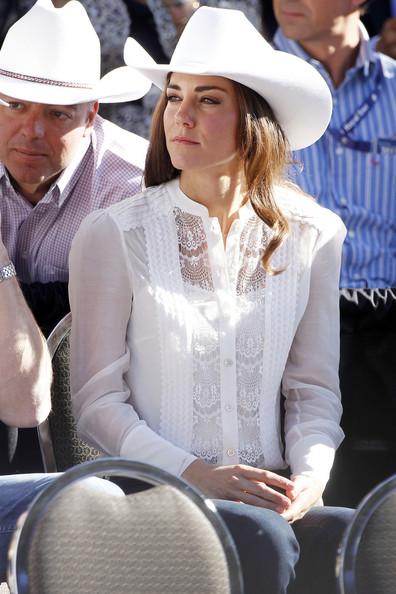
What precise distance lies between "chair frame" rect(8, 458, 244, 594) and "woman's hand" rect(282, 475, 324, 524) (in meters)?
0.60

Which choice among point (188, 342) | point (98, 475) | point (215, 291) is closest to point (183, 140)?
point (215, 291)

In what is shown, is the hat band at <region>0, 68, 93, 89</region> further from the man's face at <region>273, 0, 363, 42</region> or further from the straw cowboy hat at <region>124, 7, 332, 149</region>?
the man's face at <region>273, 0, 363, 42</region>

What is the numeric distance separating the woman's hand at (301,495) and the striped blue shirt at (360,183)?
116 centimetres

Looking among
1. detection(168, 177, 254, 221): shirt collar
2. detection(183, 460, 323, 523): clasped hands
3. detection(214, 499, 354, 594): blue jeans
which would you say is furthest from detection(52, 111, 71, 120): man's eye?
detection(214, 499, 354, 594): blue jeans

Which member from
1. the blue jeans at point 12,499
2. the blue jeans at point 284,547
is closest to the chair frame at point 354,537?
the blue jeans at point 284,547

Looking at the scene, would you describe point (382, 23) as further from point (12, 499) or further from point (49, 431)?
point (12, 499)

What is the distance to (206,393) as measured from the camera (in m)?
2.63

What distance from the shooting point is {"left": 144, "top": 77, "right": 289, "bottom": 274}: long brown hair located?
2.72 metres

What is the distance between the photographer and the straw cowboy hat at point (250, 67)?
2668 mm

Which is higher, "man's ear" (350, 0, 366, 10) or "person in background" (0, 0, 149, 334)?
"man's ear" (350, 0, 366, 10)

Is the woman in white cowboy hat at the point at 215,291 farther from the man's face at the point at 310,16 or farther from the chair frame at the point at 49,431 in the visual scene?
the man's face at the point at 310,16

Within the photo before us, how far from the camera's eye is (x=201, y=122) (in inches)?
105

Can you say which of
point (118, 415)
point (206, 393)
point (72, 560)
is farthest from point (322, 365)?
point (72, 560)

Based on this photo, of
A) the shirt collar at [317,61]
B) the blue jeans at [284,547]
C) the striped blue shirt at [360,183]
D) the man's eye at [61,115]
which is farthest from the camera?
the shirt collar at [317,61]
